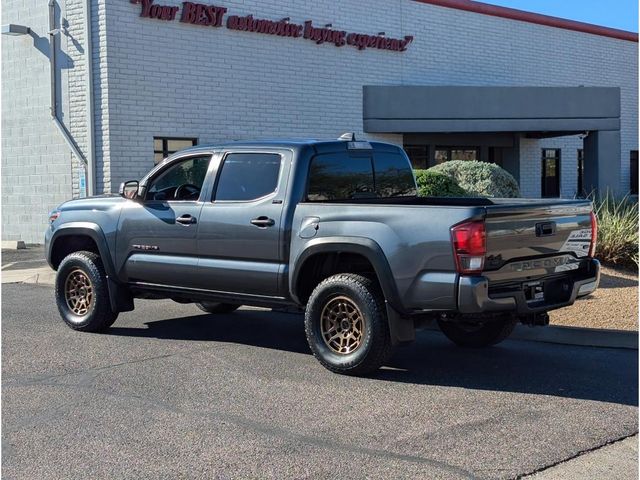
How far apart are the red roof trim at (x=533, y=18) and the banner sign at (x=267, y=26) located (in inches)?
76.6

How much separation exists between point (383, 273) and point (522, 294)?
3.67ft

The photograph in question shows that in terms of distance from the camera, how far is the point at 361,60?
65.8ft

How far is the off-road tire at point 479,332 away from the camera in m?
7.64

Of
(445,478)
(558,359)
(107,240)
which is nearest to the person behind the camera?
A: (445,478)

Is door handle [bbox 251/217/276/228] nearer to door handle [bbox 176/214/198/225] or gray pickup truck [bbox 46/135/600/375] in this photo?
gray pickup truck [bbox 46/135/600/375]

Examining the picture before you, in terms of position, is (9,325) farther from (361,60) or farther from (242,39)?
(361,60)

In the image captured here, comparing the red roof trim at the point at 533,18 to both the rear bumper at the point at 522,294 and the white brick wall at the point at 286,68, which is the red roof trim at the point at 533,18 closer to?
the white brick wall at the point at 286,68

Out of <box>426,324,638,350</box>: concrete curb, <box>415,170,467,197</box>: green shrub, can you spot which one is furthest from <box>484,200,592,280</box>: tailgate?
<box>415,170,467,197</box>: green shrub

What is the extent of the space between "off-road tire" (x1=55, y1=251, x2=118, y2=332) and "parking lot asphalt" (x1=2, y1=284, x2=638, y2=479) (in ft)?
0.71

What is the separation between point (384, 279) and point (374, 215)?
0.54 m

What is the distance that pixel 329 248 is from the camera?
22.0 feet

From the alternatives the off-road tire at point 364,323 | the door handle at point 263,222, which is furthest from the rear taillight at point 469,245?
the door handle at point 263,222

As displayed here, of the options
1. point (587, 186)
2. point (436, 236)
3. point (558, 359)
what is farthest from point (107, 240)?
point (587, 186)

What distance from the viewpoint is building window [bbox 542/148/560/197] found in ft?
83.8
